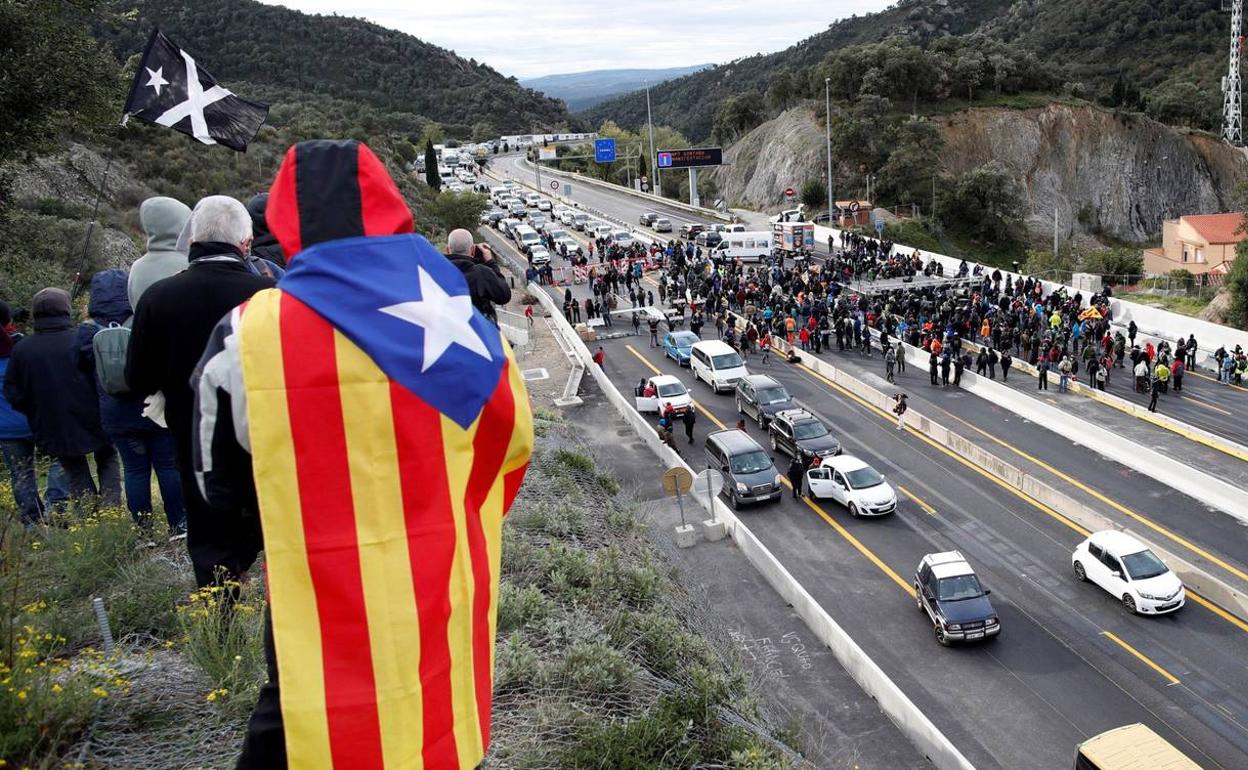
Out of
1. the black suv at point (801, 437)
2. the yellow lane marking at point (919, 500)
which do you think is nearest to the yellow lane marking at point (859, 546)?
the black suv at point (801, 437)

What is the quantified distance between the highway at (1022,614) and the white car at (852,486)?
1.15ft

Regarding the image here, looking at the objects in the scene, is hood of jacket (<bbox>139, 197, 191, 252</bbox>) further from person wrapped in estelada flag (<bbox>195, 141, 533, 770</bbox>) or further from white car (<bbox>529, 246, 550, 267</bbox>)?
white car (<bbox>529, 246, 550, 267</bbox>)

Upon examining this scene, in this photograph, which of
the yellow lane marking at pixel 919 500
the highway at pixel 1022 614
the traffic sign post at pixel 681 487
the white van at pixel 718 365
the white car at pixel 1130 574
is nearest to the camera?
the highway at pixel 1022 614

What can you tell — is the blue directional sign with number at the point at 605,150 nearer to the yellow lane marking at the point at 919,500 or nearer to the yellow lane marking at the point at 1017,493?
the yellow lane marking at the point at 1017,493

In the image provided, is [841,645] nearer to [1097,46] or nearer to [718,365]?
[718,365]

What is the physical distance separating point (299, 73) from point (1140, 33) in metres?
119

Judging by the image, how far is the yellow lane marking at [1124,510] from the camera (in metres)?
18.5

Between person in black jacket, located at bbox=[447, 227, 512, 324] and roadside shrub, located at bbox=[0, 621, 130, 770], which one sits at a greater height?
person in black jacket, located at bbox=[447, 227, 512, 324]

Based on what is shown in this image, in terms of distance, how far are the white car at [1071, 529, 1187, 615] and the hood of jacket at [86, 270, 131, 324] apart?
16.6m

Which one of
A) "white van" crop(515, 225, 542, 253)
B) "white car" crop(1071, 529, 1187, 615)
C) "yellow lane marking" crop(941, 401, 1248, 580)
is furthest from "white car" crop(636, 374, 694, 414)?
"white van" crop(515, 225, 542, 253)

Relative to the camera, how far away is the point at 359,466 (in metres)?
2.60

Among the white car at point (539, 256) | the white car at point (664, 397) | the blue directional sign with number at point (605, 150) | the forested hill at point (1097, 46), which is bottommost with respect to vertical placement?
the white car at point (664, 397)

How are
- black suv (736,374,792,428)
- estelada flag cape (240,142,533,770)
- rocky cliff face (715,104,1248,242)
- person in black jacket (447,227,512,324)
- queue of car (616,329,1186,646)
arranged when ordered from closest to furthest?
estelada flag cape (240,142,533,770) < person in black jacket (447,227,512,324) < queue of car (616,329,1186,646) < black suv (736,374,792,428) < rocky cliff face (715,104,1248,242)

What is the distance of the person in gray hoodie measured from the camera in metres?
5.59
